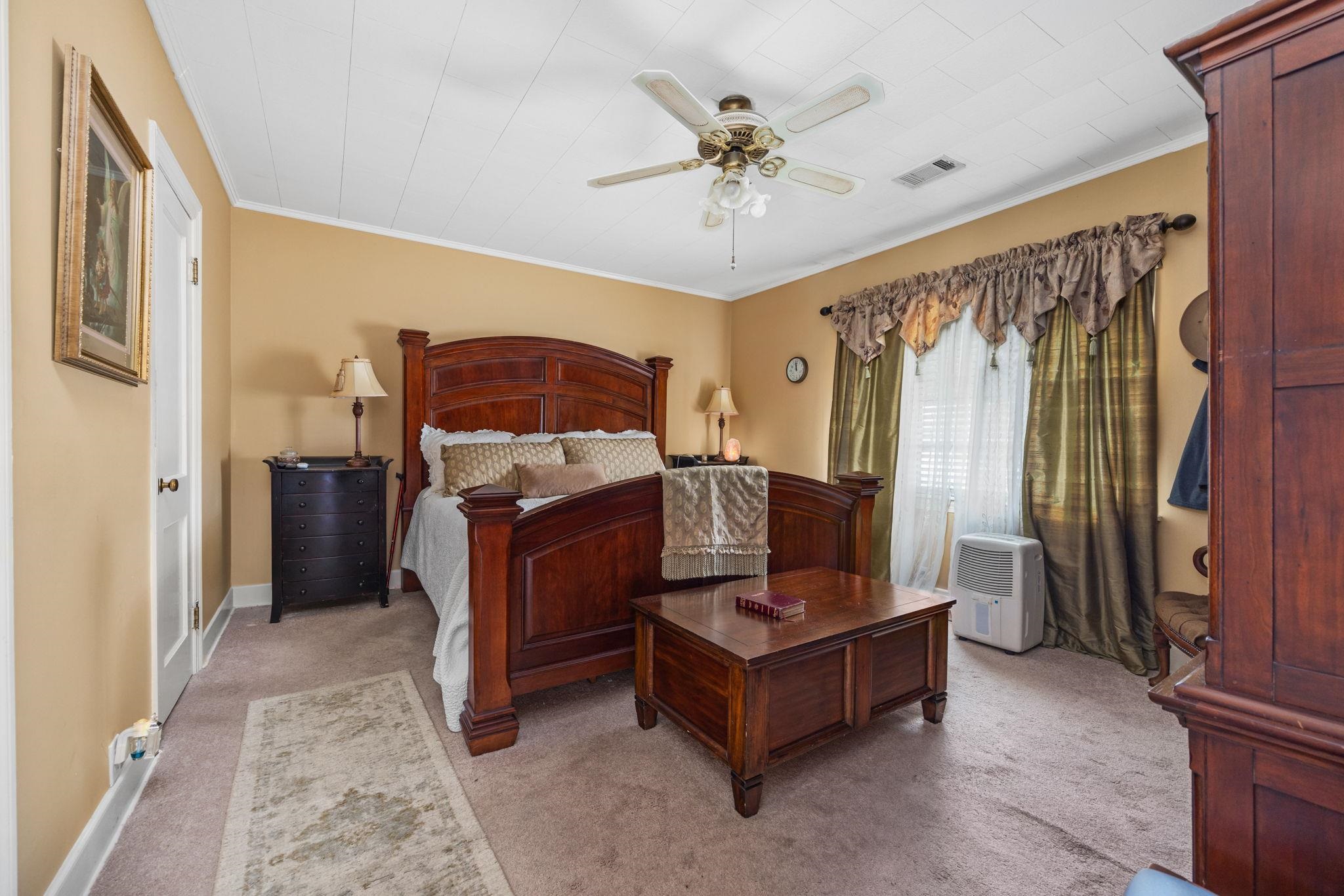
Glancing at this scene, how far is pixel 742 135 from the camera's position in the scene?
2.23 m

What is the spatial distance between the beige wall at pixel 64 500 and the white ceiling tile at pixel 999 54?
2.64 meters

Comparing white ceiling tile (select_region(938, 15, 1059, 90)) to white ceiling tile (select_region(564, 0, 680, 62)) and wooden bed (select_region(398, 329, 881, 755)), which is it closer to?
white ceiling tile (select_region(564, 0, 680, 62))

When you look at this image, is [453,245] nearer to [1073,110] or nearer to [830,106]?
[830,106]

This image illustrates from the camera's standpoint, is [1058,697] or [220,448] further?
[220,448]

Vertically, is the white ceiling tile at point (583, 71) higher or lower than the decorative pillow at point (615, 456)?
higher

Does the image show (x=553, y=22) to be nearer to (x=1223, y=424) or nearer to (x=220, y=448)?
(x=1223, y=424)

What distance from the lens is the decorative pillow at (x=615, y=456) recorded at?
4.03 metres

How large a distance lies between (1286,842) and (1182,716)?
16 cm

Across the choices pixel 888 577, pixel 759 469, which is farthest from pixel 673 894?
pixel 888 577

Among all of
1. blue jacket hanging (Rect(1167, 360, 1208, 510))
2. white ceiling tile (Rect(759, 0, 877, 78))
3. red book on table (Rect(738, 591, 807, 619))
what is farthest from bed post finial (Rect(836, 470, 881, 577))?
white ceiling tile (Rect(759, 0, 877, 78))

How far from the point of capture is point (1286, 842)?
688 millimetres

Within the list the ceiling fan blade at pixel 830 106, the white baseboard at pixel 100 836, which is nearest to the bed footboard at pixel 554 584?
the white baseboard at pixel 100 836

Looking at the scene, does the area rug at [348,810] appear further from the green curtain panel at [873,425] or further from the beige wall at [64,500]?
the green curtain panel at [873,425]

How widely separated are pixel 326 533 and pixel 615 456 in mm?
1826
